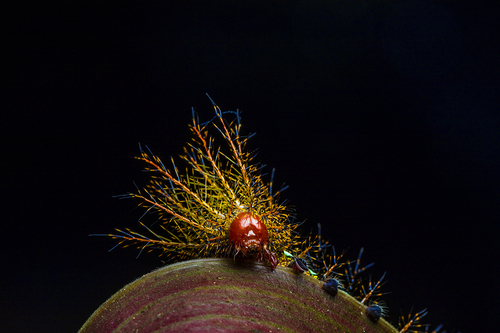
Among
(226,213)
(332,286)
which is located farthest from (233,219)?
(332,286)

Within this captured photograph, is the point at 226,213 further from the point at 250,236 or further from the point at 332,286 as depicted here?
the point at 332,286

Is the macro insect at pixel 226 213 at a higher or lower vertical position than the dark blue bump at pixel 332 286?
higher

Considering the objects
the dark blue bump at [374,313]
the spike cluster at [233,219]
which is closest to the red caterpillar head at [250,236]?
the spike cluster at [233,219]

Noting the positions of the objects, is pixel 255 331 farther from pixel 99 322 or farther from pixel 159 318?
pixel 99 322

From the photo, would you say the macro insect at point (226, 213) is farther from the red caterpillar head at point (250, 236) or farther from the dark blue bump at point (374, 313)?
the dark blue bump at point (374, 313)

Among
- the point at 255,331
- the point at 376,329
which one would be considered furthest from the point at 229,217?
the point at 376,329
